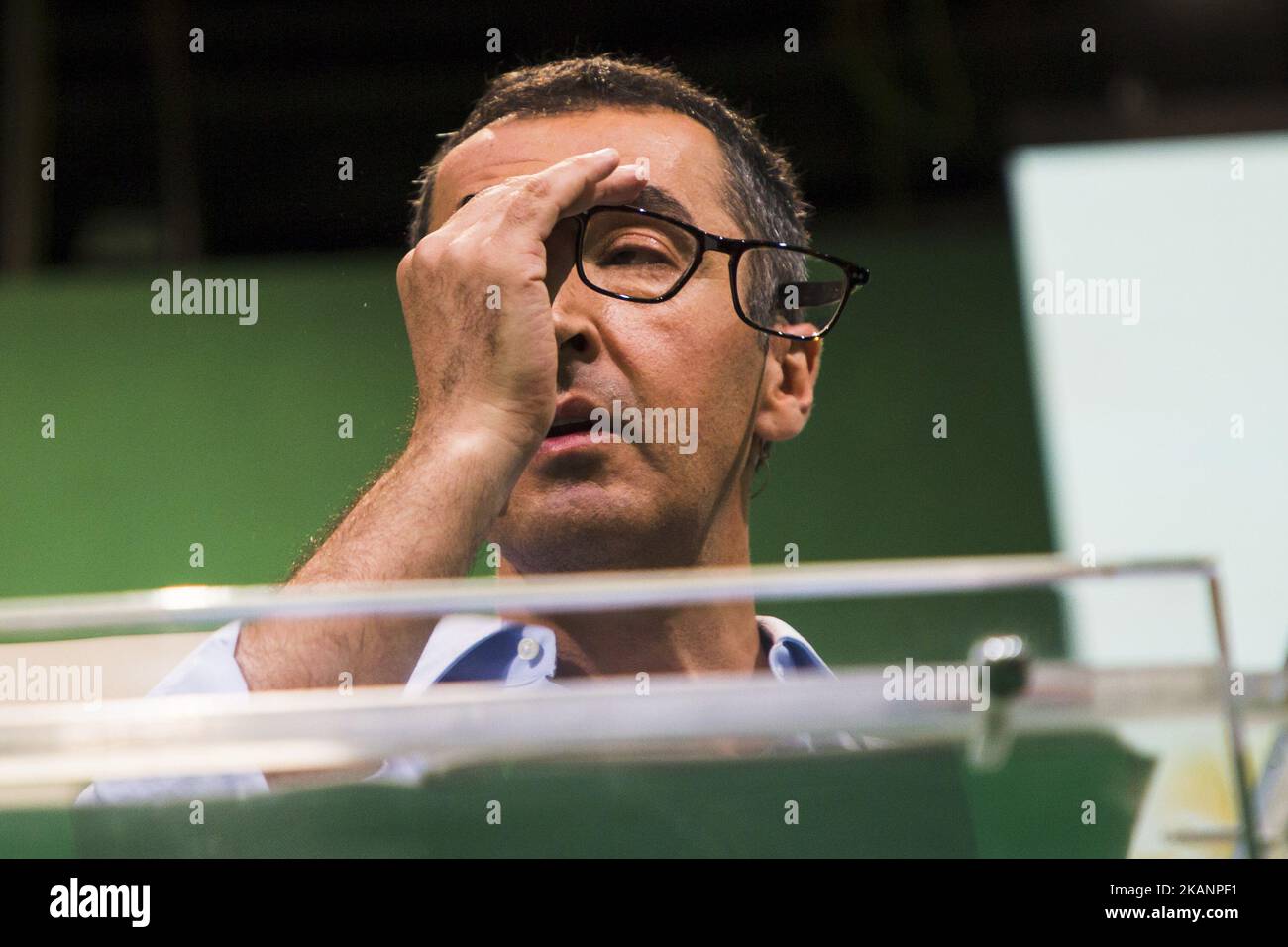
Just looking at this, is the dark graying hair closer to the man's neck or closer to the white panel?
the man's neck

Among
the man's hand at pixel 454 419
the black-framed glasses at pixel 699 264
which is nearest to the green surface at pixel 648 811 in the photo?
the man's hand at pixel 454 419

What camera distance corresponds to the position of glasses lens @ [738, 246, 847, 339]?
1.01m

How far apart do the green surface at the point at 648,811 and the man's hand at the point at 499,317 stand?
0.26 meters

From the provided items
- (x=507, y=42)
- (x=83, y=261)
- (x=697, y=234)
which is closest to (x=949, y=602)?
(x=697, y=234)

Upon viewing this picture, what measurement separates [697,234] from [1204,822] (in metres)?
0.51

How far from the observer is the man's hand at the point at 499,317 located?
0.84 m

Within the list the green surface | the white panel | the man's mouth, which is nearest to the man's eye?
the man's mouth

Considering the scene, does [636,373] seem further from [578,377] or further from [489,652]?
[489,652]

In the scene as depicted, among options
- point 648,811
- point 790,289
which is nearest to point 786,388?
point 790,289

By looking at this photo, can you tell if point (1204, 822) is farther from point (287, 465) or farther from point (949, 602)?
point (287, 465)

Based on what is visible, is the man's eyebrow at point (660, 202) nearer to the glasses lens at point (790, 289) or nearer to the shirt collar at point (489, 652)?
the glasses lens at point (790, 289)

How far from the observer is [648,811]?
68 cm

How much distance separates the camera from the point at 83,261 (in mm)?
1925

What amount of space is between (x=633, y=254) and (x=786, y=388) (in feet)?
0.69
